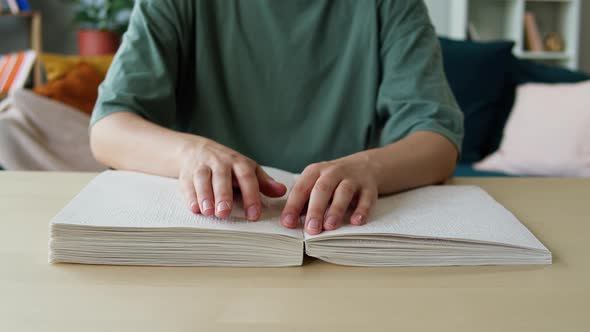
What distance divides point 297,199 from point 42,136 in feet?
5.79

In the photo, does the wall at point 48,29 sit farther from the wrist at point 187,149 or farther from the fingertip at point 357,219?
the fingertip at point 357,219

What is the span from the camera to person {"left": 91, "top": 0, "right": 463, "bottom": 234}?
0.97m

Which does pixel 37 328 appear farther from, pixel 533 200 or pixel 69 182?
pixel 533 200

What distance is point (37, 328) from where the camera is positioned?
43 cm

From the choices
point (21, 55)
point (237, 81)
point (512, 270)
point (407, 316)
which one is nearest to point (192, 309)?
point (407, 316)

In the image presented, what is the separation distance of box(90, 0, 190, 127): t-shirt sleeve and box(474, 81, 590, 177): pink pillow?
1.54 m

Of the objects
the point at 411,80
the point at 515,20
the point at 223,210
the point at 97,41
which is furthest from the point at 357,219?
the point at 515,20

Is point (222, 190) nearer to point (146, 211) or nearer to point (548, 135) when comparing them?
point (146, 211)

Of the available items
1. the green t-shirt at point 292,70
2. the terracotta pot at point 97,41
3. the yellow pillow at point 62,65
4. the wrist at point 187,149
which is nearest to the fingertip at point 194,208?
the wrist at point 187,149

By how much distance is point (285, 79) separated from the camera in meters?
1.13

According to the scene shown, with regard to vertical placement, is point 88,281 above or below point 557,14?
above

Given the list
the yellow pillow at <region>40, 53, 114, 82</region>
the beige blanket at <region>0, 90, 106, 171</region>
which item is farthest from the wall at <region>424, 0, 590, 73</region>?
the beige blanket at <region>0, 90, 106, 171</region>

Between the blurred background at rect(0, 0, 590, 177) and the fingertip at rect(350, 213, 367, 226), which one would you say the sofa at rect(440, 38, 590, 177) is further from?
the fingertip at rect(350, 213, 367, 226)

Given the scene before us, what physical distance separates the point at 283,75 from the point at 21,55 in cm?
239
